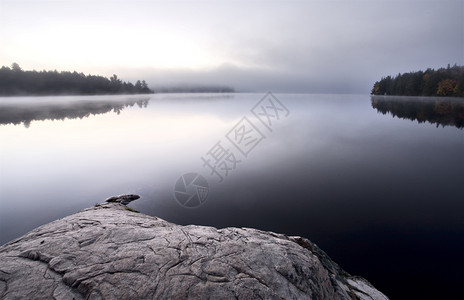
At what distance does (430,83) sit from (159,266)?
560ft

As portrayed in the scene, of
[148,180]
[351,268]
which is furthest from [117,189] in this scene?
[351,268]

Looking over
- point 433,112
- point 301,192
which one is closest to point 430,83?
point 433,112

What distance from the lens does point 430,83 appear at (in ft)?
394

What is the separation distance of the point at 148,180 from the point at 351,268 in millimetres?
15407

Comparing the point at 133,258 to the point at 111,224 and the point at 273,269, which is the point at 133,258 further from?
the point at 273,269

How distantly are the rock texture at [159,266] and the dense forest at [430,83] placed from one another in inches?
5887

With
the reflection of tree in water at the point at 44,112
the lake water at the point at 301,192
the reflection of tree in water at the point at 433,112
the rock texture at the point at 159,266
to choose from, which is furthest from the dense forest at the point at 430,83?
the reflection of tree in water at the point at 44,112

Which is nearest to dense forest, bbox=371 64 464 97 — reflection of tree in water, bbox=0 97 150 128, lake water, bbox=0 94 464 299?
lake water, bbox=0 94 464 299

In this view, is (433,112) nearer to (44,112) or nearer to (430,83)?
(430,83)

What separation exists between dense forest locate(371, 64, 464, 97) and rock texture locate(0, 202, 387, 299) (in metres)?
150

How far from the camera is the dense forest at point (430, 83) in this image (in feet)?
361

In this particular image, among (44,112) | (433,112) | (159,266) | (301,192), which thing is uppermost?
(433,112)

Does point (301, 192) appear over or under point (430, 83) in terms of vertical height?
under

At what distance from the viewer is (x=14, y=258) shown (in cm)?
500
